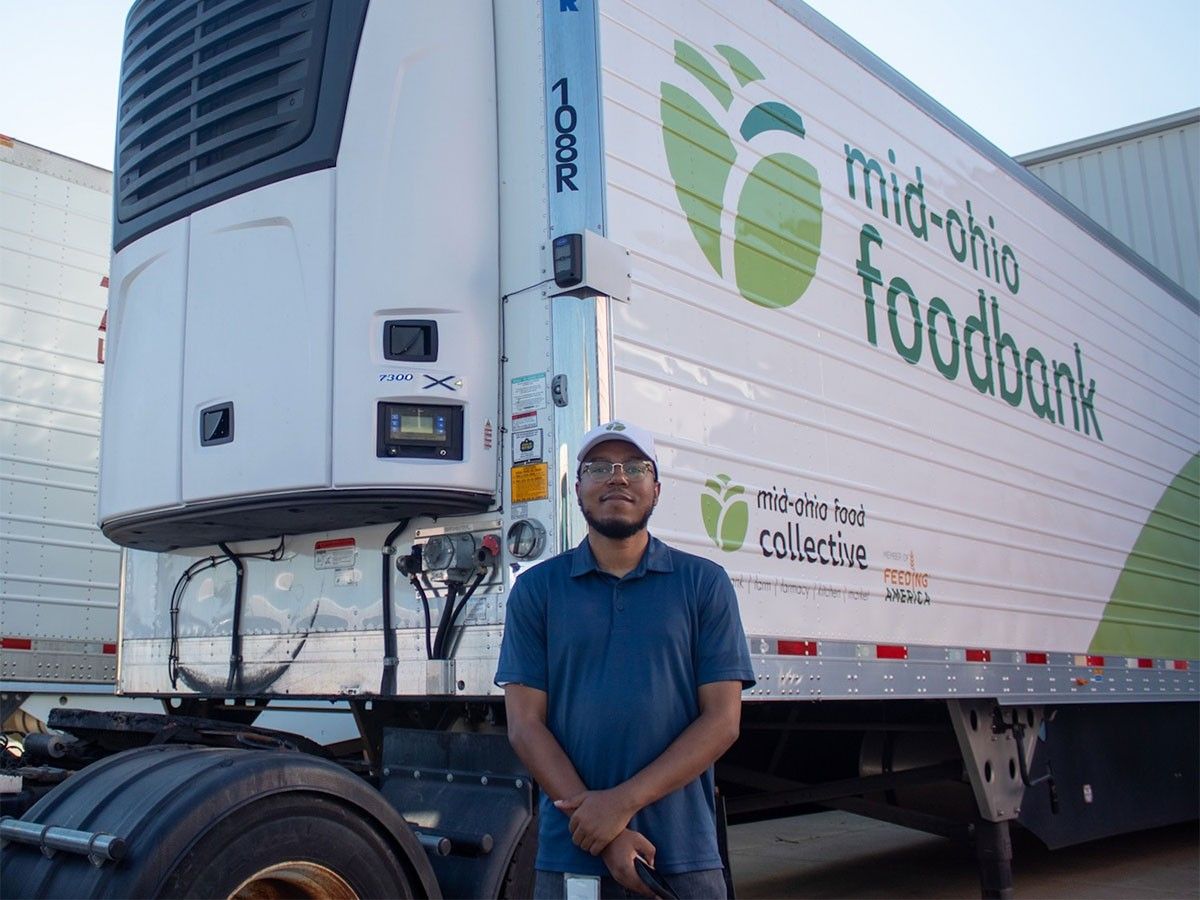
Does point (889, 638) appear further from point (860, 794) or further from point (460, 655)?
point (460, 655)

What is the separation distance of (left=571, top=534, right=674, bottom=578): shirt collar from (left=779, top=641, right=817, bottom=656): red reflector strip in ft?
5.87

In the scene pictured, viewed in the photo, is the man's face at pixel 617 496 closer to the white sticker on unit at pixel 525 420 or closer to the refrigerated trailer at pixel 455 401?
the refrigerated trailer at pixel 455 401

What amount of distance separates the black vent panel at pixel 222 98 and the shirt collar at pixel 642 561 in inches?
73.6

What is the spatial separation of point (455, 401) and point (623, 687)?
1522 mm

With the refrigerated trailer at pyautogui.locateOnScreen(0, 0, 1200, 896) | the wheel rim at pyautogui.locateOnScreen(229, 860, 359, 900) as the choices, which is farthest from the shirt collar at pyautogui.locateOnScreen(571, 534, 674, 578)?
the wheel rim at pyautogui.locateOnScreen(229, 860, 359, 900)

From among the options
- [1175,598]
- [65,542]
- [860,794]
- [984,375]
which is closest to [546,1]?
[984,375]

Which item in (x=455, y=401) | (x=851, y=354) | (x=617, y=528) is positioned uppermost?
(x=851, y=354)

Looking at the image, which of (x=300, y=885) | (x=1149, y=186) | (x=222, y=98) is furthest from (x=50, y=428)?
(x=1149, y=186)

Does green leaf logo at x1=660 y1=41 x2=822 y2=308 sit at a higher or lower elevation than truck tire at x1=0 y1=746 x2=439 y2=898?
higher

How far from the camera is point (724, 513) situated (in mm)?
4281

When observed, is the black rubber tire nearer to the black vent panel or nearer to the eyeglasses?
the eyeglasses

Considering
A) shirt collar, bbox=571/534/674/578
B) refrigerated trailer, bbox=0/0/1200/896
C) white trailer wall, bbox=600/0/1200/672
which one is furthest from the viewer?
white trailer wall, bbox=600/0/1200/672

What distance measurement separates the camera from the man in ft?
8.16

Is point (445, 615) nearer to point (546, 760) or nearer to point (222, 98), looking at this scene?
point (546, 760)
